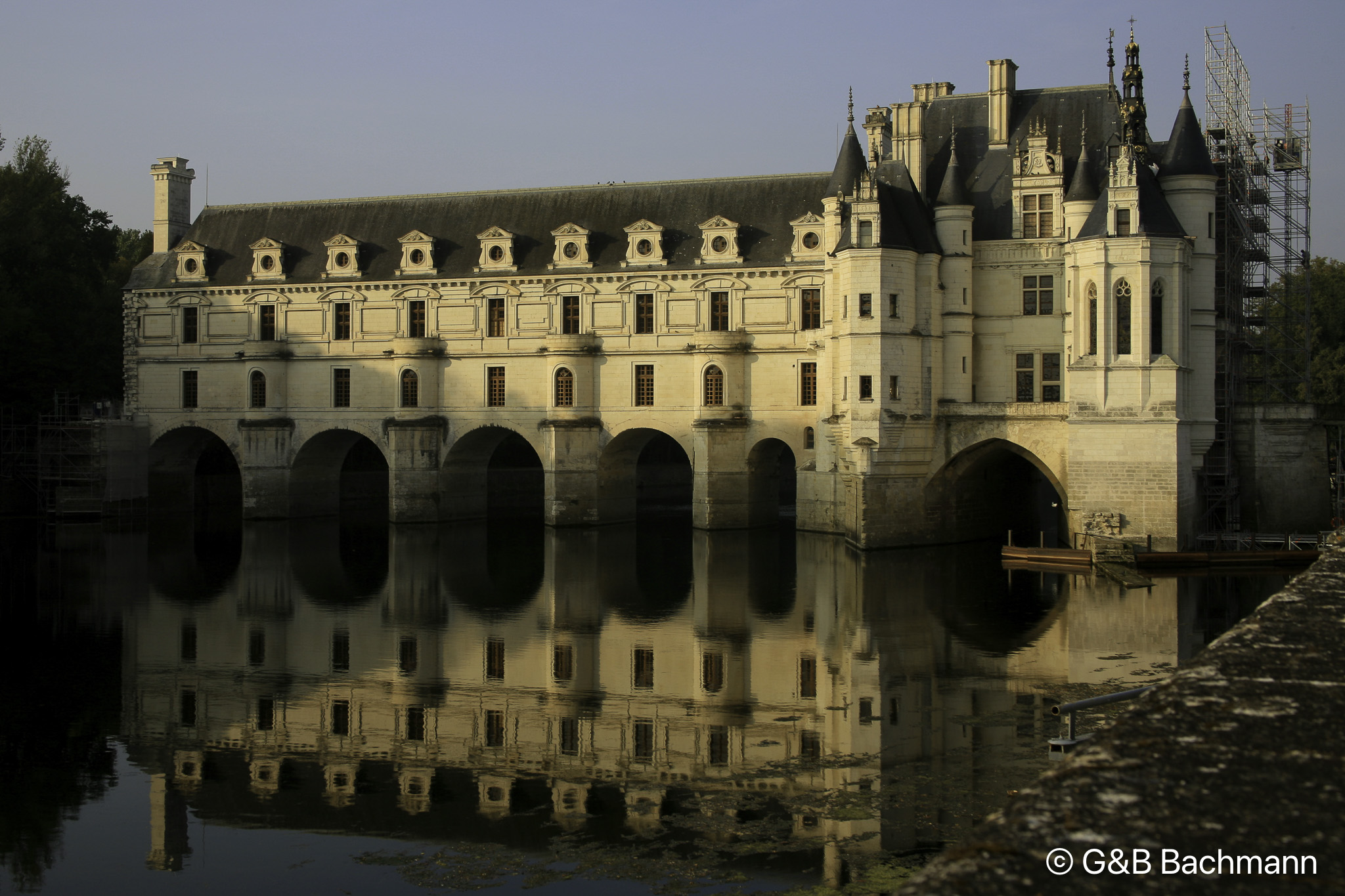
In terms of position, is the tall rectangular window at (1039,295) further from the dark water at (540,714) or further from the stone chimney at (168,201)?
the stone chimney at (168,201)

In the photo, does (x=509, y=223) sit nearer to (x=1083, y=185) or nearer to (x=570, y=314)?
(x=570, y=314)

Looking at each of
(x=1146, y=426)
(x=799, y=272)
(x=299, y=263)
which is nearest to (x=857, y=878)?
(x=1146, y=426)

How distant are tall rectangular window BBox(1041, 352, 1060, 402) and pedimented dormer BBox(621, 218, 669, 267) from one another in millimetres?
12801

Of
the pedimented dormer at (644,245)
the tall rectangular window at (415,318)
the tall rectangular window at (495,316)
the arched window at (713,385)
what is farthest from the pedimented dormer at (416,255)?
the arched window at (713,385)

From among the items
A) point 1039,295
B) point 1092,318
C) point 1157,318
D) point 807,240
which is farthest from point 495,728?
point 807,240

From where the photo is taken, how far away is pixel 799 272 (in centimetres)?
3894

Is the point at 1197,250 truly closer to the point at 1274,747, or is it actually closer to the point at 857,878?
the point at 857,878

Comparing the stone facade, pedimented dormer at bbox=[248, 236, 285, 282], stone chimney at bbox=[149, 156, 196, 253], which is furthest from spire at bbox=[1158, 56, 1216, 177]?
stone chimney at bbox=[149, 156, 196, 253]

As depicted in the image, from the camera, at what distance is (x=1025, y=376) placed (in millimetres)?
34625

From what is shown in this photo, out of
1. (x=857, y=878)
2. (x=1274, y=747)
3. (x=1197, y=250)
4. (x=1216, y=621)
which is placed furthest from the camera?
(x=1197, y=250)

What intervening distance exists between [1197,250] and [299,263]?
2996 cm

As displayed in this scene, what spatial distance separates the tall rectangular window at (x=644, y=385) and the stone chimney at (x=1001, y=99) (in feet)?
41.9

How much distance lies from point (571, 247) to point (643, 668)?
80.3 ft

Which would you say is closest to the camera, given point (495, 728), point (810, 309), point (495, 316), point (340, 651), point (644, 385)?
point (495, 728)
